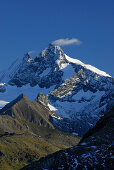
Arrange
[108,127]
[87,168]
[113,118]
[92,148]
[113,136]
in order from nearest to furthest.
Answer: [87,168]
[92,148]
[113,136]
[108,127]
[113,118]

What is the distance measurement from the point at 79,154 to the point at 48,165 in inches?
202

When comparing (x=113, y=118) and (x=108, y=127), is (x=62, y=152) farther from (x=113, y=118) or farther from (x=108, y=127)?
(x=113, y=118)

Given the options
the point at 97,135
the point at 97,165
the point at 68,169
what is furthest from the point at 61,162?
the point at 97,135

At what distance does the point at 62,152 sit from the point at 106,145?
7.47m

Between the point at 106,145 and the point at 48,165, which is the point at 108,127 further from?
the point at 48,165

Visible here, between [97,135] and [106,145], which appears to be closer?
[106,145]

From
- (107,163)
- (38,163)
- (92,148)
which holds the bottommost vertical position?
(107,163)

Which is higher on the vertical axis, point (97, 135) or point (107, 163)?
point (97, 135)

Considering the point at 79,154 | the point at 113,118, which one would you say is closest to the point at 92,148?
the point at 79,154

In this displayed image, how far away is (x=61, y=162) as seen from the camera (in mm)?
48875

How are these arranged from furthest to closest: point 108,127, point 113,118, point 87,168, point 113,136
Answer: point 113,118, point 108,127, point 113,136, point 87,168

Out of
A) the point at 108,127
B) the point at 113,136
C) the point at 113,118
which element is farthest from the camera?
the point at 113,118

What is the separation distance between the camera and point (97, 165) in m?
47.3

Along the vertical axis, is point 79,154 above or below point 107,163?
above
